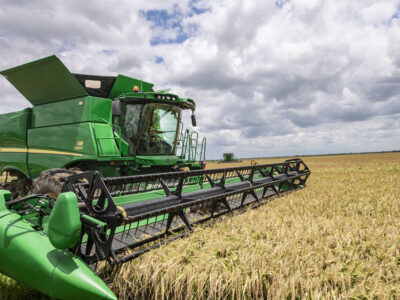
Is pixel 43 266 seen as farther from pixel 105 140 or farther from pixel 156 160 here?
pixel 156 160

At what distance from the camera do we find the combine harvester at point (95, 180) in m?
1.76

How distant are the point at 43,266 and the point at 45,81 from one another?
13.9 feet

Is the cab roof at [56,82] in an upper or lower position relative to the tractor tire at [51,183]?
upper

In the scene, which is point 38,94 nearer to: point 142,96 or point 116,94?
point 116,94

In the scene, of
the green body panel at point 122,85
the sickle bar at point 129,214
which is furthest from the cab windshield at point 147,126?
the sickle bar at point 129,214

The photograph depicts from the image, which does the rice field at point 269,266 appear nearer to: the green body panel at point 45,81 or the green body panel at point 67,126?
the green body panel at point 67,126

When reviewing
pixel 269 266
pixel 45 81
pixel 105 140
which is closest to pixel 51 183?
pixel 105 140

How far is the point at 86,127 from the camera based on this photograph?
448 cm

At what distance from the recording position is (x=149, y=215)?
2135 millimetres

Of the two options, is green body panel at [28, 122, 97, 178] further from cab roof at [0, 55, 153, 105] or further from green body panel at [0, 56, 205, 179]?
cab roof at [0, 55, 153, 105]

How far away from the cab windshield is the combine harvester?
2 cm

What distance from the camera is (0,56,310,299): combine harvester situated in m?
1.76

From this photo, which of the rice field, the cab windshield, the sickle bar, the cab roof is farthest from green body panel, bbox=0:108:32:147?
the rice field

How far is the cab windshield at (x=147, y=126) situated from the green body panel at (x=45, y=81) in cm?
90
